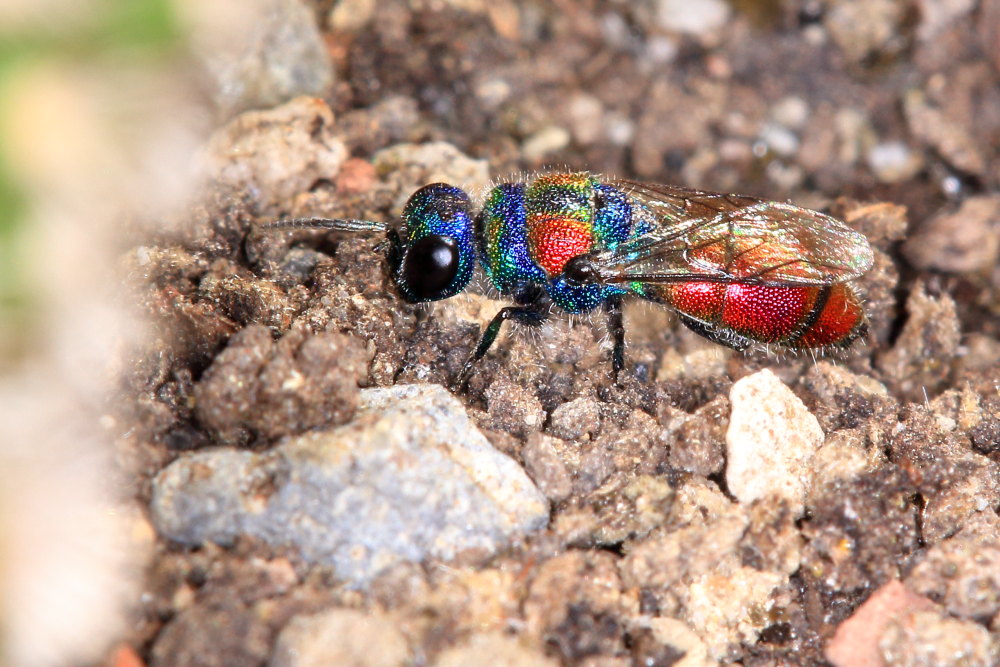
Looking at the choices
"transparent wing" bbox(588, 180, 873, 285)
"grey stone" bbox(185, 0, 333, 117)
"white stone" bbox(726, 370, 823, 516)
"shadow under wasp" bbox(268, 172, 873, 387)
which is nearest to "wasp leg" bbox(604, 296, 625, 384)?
"shadow under wasp" bbox(268, 172, 873, 387)

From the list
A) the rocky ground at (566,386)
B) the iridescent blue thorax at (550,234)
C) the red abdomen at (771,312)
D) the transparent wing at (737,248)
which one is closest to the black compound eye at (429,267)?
the rocky ground at (566,386)

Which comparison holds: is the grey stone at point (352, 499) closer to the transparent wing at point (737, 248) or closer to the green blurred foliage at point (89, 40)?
the transparent wing at point (737, 248)

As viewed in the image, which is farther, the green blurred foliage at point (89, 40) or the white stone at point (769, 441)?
the green blurred foliage at point (89, 40)

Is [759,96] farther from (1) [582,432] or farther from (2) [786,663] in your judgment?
(2) [786,663]

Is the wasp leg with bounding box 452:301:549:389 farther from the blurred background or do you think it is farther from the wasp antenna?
the blurred background

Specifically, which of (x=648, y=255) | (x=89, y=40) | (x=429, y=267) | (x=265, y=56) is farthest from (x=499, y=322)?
(x=89, y=40)

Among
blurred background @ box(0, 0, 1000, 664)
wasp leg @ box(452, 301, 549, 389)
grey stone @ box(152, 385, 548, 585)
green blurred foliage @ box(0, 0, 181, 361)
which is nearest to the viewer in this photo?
grey stone @ box(152, 385, 548, 585)
